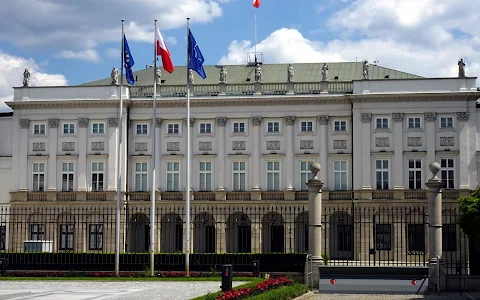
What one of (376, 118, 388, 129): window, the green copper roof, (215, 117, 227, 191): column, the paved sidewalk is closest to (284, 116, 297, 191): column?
the green copper roof

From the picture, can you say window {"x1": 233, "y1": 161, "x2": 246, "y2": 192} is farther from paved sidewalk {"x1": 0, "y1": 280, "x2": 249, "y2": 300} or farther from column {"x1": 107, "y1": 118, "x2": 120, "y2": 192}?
paved sidewalk {"x1": 0, "y1": 280, "x2": 249, "y2": 300}

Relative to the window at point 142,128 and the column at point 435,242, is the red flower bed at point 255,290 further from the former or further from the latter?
the window at point 142,128

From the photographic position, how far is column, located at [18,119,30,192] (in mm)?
65000

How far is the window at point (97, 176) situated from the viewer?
64812mm

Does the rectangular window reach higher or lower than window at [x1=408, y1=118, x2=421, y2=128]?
lower

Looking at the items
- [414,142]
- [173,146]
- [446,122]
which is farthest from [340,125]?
[173,146]

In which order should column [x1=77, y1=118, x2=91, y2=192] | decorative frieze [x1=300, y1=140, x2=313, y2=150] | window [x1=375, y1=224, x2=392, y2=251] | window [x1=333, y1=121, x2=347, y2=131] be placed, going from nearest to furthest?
window [x1=375, y1=224, x2=392, y2=251] → window [x1=333, y1=121, x2=347, y2=131] → decorative frieze [x1=300, y1=140, x2=313, y2=150] → column [x1=77, y1=118, x2=91, y2=192]

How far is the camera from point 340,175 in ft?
207

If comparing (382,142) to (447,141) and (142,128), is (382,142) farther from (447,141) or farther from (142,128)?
(142,128)

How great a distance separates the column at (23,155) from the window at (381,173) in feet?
86.6

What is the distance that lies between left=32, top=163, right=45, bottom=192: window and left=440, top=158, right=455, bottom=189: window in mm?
29832

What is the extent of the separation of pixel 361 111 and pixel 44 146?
24.2 m

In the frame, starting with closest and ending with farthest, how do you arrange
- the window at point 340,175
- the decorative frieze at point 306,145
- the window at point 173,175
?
the window at point 340,175, the decorative frieze at point 306,145, the window at point 173,175

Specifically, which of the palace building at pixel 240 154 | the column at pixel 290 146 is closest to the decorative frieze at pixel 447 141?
the palace building at pixel 240 154
